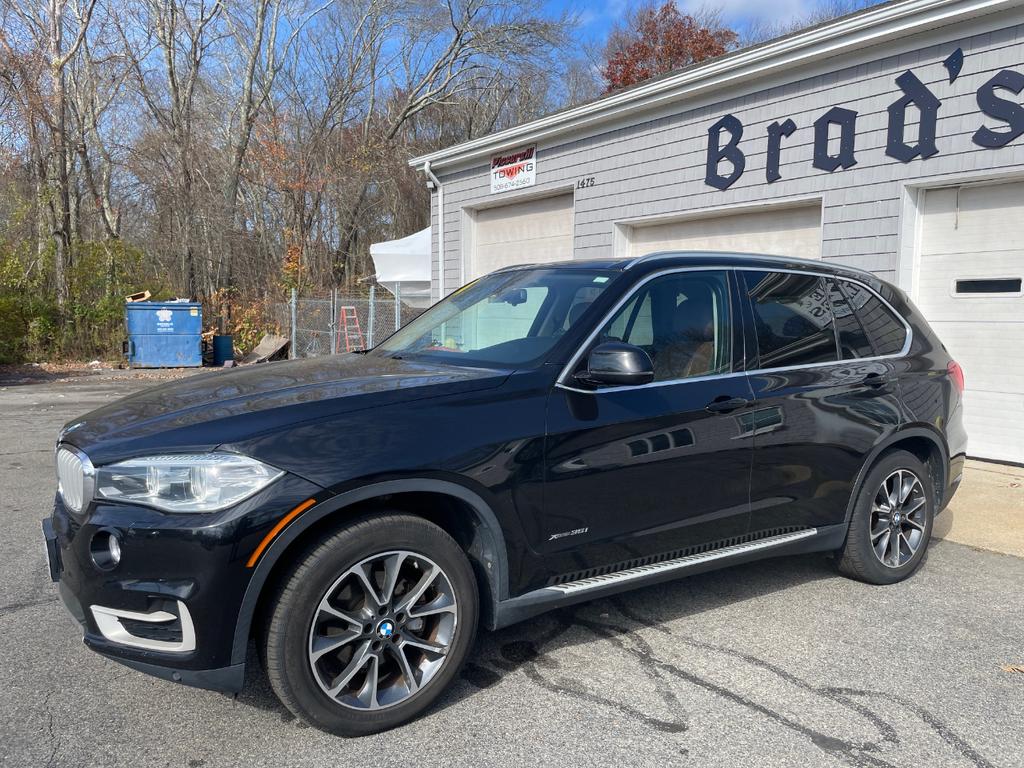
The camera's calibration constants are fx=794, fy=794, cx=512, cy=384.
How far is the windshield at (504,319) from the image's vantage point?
11.5 ft

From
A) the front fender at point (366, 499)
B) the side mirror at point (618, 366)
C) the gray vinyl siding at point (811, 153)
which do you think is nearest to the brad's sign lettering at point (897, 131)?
the gray vinyl siding at point (811, 153)

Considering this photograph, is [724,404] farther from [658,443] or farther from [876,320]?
[876,320]

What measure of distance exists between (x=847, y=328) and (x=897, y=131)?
4.43 m

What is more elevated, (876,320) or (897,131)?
(897,131)

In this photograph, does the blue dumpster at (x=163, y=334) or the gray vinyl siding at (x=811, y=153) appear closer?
the gray vinyl siding at (x=811, y=153)

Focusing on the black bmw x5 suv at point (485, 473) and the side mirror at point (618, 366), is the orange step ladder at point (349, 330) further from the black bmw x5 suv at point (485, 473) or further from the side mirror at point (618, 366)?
the side mirror at point (618, 366)

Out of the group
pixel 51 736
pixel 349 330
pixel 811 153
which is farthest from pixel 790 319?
pixel 349 330

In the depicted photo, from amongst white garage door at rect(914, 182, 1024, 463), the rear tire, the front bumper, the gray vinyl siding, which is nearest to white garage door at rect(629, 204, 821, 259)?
the gray vinyl siding

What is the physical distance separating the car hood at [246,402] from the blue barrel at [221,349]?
16.2 metres

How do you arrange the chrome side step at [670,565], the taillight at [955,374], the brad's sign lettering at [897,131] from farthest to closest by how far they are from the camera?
the brad's sign lettering at [897,131], the taillight at [955,374], the chrome side step at [670,565]

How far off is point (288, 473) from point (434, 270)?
1247 centimetres

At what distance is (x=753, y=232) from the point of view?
9.23 metres

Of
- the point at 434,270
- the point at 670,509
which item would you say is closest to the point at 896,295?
the point at 670,509

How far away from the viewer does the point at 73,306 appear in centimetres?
1778
